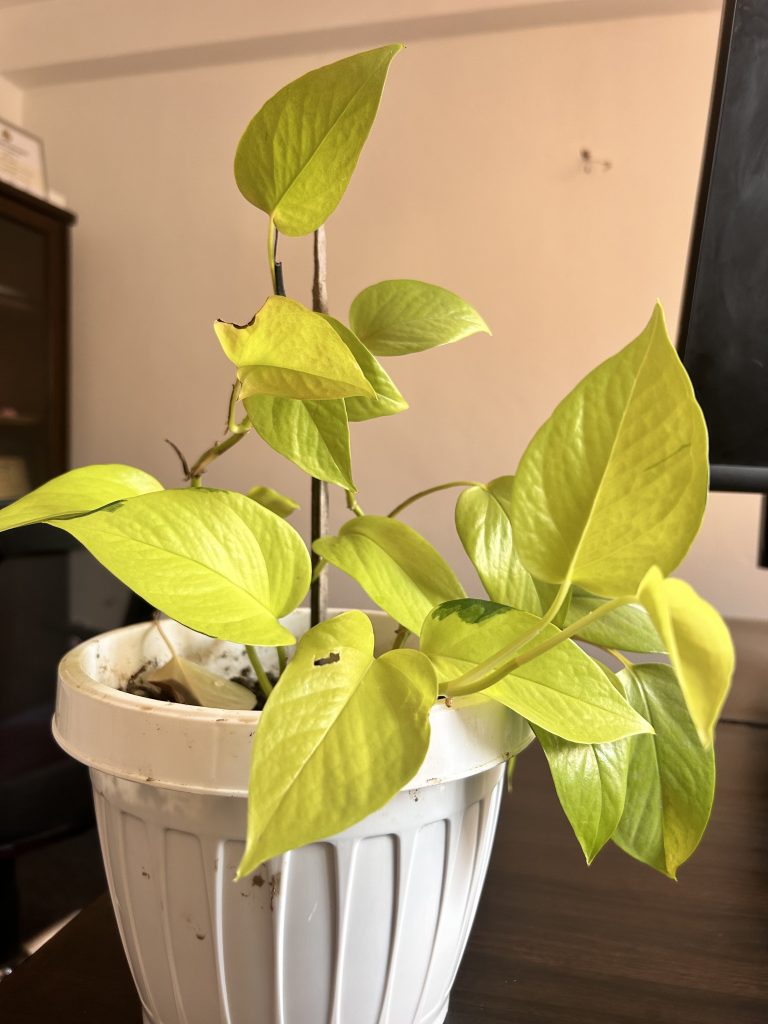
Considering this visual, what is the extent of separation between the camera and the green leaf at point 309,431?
26 cm

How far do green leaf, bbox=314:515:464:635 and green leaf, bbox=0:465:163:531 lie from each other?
7cm

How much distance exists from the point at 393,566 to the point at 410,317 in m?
0.11

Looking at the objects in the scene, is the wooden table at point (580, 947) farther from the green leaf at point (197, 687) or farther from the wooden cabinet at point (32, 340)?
the wooden cabinet at point (32, 340)

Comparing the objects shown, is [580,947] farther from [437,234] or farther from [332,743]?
[437,234]

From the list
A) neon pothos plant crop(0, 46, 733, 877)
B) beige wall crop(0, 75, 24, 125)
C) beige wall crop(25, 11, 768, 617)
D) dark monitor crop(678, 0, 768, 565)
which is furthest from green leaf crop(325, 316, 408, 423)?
beige wall crop(0, 75, 24, 125)

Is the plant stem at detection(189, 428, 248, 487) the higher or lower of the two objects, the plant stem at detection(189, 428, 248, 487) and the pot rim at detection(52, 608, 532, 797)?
the higher

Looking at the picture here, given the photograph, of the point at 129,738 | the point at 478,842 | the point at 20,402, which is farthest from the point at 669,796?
the point at 20,402

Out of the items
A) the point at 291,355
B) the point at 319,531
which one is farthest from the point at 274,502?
the point at 291,355

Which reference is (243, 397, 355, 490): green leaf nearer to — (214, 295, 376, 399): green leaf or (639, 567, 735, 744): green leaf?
(214, 295, 376, 399): green leaf

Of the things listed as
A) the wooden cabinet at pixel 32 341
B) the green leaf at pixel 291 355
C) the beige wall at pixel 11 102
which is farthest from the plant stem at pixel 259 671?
the beige wall at pixel 11 102

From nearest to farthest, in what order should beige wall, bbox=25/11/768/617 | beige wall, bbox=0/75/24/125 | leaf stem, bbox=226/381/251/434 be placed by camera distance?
leaf stem, bbox=226/381/251/434, beige wall, bbox=25/11/768/617, beige wall, bbox=0/75/24/125

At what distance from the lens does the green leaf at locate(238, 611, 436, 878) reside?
164 millimetres

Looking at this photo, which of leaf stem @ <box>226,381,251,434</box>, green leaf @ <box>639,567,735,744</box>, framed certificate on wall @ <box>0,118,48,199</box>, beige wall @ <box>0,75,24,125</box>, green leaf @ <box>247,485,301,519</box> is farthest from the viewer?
beige wall @ <box>0,75,24,125</box>

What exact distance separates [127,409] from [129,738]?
254cm
